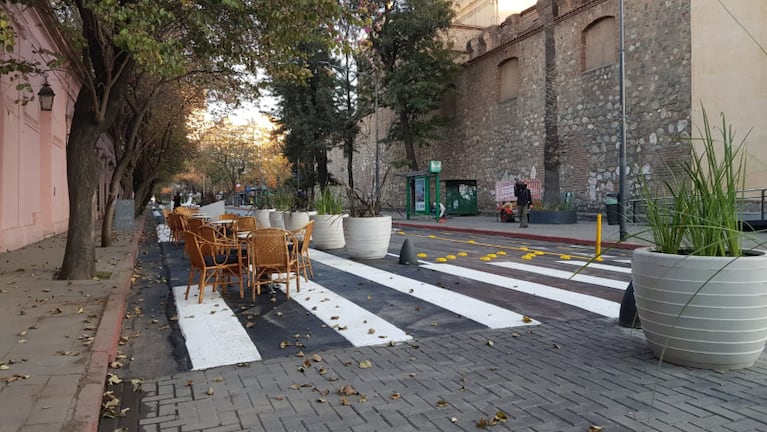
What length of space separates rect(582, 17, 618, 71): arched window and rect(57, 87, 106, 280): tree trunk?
21.4 m

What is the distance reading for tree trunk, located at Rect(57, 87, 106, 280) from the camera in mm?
8406

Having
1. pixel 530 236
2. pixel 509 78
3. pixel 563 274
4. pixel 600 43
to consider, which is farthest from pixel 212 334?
pixel 509 78

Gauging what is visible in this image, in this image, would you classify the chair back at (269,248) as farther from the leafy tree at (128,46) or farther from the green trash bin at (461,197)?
the green trash bin at (461,197)

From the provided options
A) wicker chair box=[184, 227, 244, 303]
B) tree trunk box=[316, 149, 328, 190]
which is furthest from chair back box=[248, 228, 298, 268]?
tree trunk box=[316, 149, 328, 190]

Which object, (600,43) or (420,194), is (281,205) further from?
(600,43)

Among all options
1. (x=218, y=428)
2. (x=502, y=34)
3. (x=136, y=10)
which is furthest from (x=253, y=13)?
(x=502, y=34)

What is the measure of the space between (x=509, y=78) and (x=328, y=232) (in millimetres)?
21475

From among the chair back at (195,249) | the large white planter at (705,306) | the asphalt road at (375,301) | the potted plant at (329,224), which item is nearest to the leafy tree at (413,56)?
the potted plant at (329,224)

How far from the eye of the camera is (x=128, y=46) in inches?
274

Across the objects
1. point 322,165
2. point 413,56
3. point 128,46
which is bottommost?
point 128,46

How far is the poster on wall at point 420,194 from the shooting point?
30.4m

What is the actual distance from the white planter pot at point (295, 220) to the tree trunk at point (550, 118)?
1317 cm

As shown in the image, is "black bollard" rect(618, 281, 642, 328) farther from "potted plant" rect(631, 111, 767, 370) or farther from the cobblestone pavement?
"potted plant" rect(631, 111, 767, 370)

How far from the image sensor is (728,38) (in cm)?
1870
